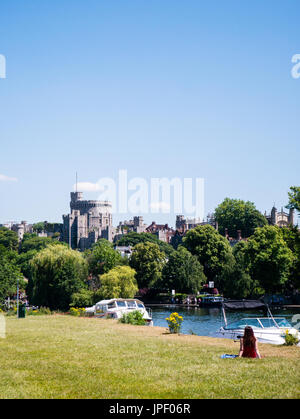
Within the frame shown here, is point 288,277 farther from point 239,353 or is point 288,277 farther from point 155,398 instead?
point 155,398

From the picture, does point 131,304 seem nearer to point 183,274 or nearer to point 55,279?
point 55,279

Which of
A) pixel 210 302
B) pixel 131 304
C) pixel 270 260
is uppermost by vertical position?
pixel 270 260

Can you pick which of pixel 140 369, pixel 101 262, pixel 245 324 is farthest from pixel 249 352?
pixel 101 262

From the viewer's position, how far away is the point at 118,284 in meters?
61.3

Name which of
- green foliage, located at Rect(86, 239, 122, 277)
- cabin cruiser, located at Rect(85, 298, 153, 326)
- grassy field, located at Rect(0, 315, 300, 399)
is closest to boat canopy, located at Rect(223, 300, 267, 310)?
cabin cruiser, located at Rect(85, 298, 153, 326)

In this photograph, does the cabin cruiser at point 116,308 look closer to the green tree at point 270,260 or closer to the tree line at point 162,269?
the tree line at point 162,269

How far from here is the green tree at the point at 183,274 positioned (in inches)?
3447

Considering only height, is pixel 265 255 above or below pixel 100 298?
above

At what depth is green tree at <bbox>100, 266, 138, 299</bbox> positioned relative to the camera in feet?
194

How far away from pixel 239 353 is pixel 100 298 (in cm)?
4146

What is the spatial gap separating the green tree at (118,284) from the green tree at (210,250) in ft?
110

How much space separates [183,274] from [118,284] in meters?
27.7
